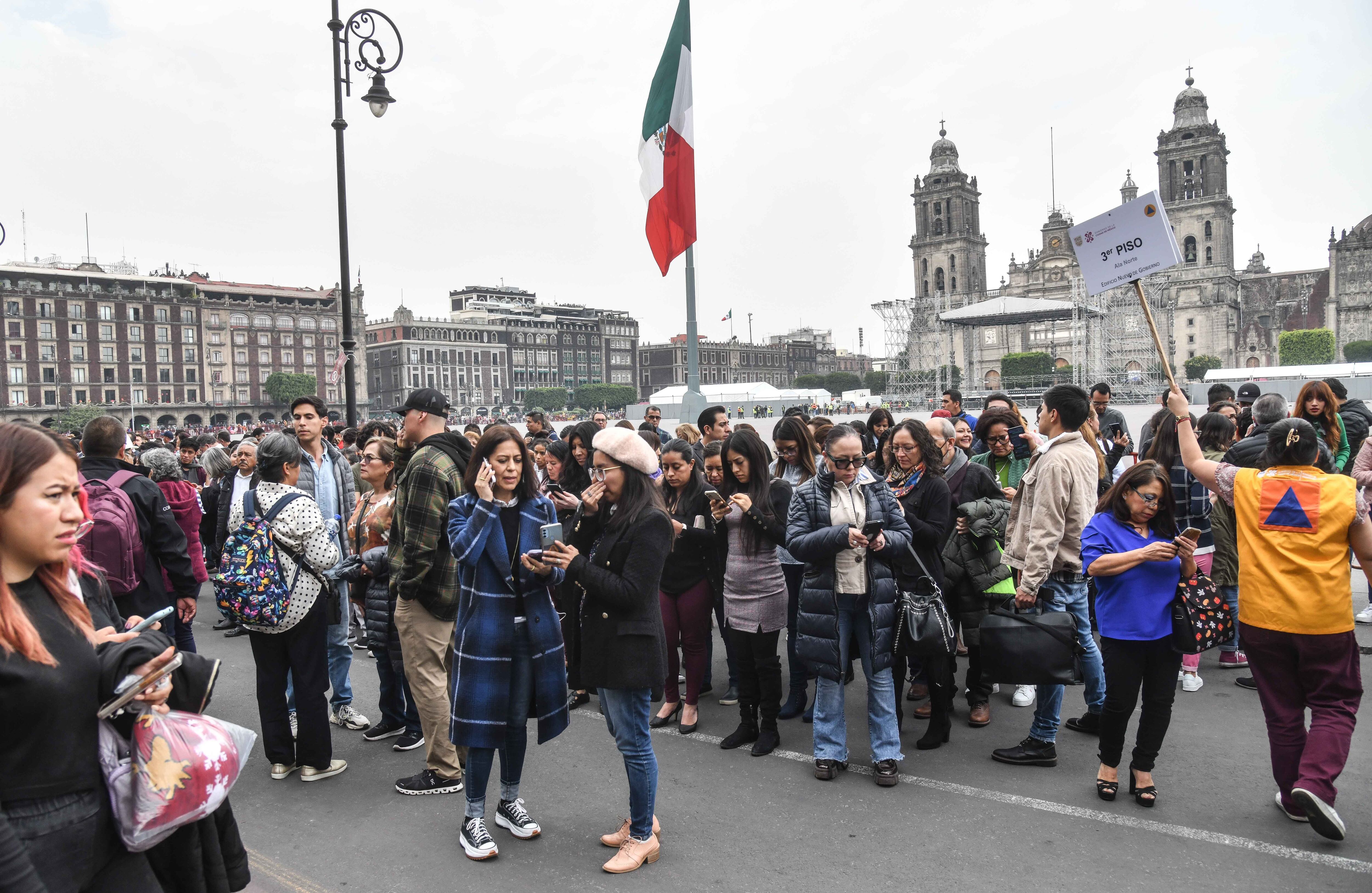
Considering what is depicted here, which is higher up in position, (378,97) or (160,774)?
(378,97)

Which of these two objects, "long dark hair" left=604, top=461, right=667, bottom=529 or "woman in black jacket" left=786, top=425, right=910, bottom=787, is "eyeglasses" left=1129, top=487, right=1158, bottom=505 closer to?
"woman in black jacket" left=786, top=425, right=910, bottom=787

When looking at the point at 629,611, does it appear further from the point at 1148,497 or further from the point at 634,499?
the point at 1148,497

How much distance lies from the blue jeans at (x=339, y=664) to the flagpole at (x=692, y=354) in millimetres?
4724

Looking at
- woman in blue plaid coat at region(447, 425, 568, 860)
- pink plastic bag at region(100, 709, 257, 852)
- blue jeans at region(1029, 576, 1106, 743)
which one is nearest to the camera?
pink plastic bag at region(100, 709, 257, 852)

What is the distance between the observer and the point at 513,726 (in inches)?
149

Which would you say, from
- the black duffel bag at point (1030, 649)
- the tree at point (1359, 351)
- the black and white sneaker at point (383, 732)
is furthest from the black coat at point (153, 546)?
the tree at point (1359, 351)

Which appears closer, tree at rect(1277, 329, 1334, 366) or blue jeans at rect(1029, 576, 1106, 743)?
blue jeans at rect(1029, 576, 1106, 743)

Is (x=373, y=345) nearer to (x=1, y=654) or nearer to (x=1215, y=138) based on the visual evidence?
(x=1215, y=138)

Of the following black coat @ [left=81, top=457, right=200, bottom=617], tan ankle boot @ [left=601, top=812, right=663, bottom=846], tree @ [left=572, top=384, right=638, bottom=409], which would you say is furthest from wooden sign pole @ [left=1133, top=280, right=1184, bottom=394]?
tree @ [left=572, top=384, right=638, bottom=409]

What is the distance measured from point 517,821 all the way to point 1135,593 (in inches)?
117

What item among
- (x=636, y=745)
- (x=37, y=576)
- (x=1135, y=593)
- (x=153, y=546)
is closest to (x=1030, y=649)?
(x=1135, y=593)

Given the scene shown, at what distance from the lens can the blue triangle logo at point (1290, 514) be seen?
3.72 meters

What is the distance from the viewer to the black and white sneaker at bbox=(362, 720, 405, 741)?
528 centimetres

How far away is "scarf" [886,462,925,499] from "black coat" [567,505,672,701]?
5.37 ft
